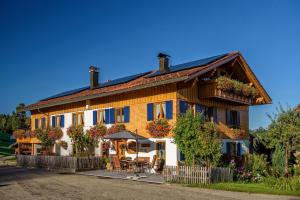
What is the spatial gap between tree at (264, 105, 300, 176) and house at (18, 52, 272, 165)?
4.37m

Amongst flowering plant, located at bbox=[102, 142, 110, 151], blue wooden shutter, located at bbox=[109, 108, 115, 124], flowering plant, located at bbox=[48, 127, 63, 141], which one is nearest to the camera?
flowering plant, located at bbox=[102, 142, 110, 151]

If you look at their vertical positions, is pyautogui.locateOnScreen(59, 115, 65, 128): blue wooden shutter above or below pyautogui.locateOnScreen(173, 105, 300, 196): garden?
above

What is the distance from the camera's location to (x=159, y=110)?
80.5 ft

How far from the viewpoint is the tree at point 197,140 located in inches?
735

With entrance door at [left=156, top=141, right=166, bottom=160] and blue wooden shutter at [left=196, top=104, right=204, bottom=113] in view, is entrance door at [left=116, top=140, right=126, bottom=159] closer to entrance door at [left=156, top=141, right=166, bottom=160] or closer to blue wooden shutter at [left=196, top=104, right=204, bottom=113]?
entrance door at [left=156, top=141, right=166, bottom=160]

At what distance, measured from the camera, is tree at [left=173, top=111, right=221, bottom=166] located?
735 inches

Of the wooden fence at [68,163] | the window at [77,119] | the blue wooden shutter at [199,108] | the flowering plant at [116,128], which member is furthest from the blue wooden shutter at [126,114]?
the window at [77,119]

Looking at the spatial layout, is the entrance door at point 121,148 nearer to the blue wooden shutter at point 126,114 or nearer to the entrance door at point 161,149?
the blue wooden shutter at point 126,114

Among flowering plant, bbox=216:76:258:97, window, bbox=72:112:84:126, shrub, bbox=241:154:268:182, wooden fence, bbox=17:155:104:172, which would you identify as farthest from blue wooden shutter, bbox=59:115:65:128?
shrub, bbox=241:154:268:182

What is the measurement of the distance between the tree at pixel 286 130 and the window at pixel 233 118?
23.8ft

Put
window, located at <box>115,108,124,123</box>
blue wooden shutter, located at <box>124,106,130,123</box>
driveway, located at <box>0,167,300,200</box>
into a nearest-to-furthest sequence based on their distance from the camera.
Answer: driveway, located at <box>0,167,300,200</box> → blue wooden shutter, located at <box>124,106,130,123</box> → window, located at <box>115,108,124,123</box>

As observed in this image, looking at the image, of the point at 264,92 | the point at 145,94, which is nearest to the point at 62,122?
the point at 145,94

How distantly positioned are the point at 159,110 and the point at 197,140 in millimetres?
6014

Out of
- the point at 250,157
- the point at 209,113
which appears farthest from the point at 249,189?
the point at 209,113
